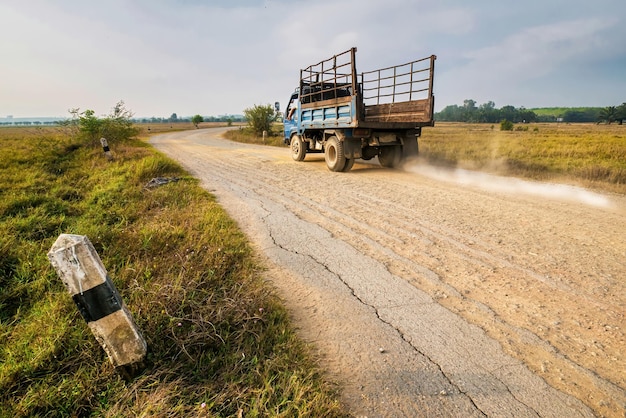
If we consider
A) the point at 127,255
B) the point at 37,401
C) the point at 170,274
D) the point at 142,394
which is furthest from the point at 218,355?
the point at 127,255

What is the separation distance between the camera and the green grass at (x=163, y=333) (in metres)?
1.66

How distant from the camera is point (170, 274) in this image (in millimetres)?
2779

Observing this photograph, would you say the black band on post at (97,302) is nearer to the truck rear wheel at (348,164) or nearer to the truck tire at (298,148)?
the truck rear wheel at (348,164)

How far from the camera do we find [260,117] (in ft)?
79.9

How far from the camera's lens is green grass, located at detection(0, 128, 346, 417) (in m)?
1.66

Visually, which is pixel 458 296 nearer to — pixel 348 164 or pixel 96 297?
pixel 96 297

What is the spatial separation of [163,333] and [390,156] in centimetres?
839

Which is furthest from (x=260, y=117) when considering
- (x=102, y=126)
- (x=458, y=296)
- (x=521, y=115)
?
(x=521, y=115)

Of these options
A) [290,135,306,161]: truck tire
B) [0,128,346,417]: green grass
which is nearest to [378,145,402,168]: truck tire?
[290,135,306,161]: truck tire

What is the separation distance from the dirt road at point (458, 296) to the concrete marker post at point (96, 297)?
1.09 m

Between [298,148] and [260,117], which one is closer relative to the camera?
[298,148]

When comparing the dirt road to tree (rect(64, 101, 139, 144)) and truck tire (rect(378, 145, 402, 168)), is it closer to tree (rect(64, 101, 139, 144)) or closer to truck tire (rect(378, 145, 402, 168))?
truck tire (rect(378, 145, 402, 168))

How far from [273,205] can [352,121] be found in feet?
11.6

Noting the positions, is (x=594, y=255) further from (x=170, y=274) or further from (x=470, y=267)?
(x=170, y=274)
